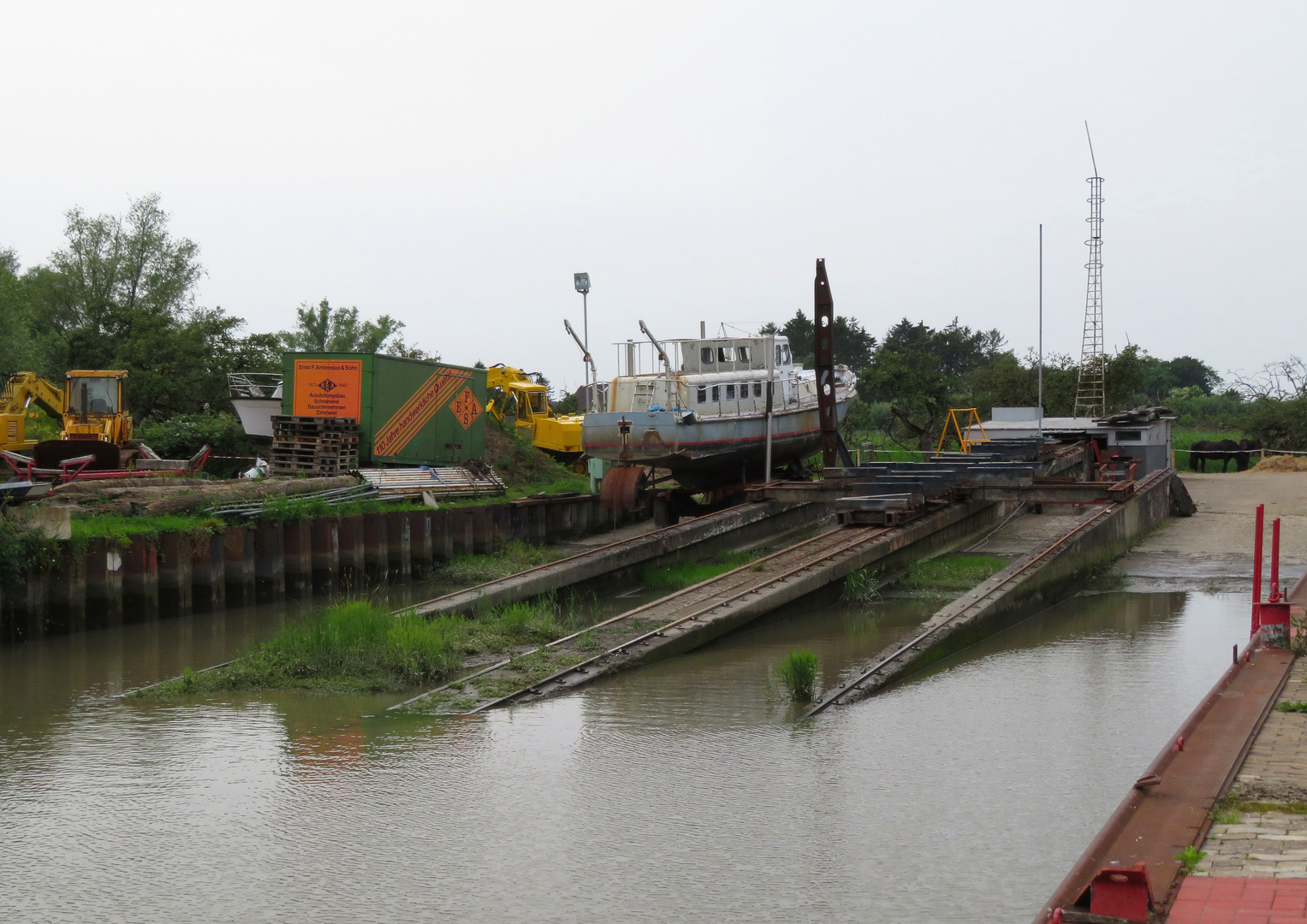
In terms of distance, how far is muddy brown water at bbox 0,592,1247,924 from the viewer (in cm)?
691

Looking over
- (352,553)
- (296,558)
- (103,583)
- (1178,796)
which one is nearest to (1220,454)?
(352,553)

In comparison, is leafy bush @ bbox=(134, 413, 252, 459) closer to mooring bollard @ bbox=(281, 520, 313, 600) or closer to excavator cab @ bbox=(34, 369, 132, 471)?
excavator cab @ bbox=(34, 369, 132, 471)

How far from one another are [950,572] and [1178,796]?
12600mm

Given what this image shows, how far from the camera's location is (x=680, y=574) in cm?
1931

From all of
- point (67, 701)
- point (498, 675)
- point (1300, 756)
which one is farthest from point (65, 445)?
point (1300, 756)

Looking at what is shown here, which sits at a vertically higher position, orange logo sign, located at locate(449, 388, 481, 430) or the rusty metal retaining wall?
orange logo sign, located at locate(449, 388, 481, 430)

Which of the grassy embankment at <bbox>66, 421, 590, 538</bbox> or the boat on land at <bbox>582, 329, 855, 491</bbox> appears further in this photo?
the boat on land at <bbox>582, 329, 855, 491</bbox>

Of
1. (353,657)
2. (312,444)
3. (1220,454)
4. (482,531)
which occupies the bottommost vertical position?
(353,657)

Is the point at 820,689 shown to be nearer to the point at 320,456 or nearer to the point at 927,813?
the point at 927,813

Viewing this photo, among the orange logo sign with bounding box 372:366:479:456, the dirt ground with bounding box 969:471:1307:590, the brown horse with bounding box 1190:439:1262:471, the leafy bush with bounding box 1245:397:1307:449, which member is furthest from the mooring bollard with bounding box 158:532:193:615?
the leafy bush with bounding box 1245:397:1307:449

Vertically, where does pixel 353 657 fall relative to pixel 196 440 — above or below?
below

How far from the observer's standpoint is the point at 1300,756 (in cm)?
695

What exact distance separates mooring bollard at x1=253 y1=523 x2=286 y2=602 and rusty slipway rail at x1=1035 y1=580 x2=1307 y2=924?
45.1 ft

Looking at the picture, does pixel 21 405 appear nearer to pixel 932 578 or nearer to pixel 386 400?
pixel 386 400
